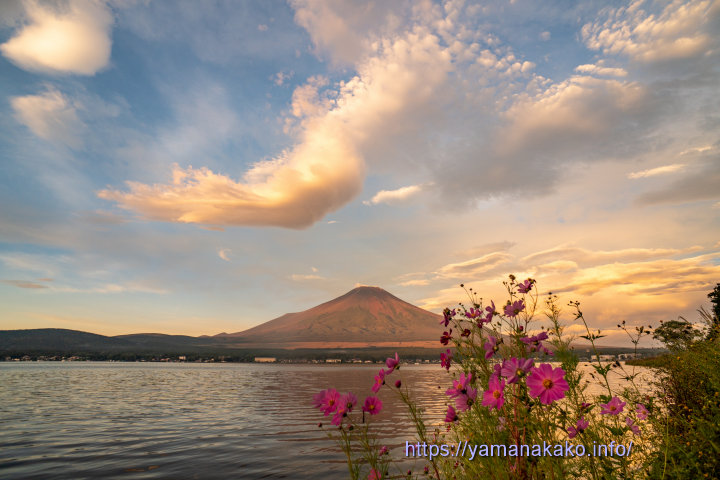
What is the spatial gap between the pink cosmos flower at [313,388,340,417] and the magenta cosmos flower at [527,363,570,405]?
1.19 metres

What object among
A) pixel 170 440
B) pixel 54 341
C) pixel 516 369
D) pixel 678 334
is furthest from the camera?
pixel 54 341

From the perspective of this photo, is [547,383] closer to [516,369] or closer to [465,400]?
[516,369]

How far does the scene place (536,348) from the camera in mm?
3066

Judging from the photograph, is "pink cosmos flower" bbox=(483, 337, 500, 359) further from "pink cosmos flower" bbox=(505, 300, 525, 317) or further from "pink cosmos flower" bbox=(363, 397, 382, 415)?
"pink cosmos flower" bbox=(363, 397, 382, 415)

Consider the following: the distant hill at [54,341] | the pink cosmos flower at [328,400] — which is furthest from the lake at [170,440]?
the distant hill at [54,341]

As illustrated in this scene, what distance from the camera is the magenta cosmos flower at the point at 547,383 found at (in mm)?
2006

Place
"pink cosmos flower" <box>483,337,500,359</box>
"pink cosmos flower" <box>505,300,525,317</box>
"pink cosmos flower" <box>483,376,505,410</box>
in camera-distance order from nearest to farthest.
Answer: "pink cosmos flower" <box>483,376,505,410</box>
"pink cosmos flower" <box>483,337,500,359</box>
"pink cosmos flower" <box>505,300,525,317</box>

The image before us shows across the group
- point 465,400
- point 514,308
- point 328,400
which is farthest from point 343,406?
point 514,308

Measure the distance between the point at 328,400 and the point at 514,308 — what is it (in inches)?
76.8

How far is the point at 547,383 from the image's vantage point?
2117mm

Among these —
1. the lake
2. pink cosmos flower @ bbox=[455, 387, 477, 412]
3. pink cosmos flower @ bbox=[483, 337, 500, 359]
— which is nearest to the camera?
pink cosmos flower @ bbox=[455, 387, 477, 412]

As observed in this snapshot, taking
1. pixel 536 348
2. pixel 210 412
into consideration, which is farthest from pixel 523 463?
pixel 210 412

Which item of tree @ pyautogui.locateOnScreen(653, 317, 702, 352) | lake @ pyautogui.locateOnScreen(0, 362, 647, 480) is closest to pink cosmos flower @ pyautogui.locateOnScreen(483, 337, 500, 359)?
tree @ pyautogui.locateOnScreen(653, 317, 702, 352)

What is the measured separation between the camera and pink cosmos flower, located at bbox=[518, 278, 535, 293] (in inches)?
136
